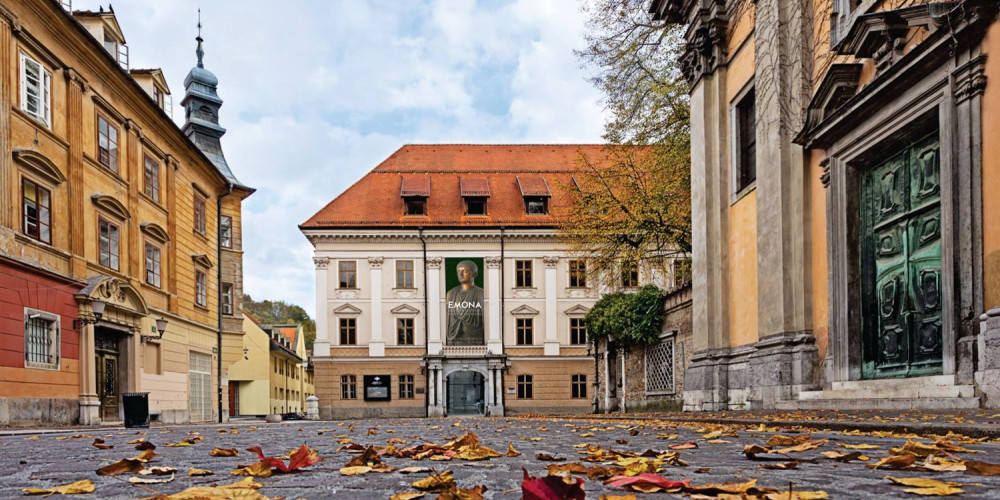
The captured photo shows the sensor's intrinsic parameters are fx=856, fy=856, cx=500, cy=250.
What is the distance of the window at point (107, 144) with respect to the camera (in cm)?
2095

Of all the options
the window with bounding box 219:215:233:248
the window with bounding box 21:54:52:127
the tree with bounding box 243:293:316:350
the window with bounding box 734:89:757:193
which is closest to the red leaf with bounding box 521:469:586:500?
the window with bounding box 734:89:757:193

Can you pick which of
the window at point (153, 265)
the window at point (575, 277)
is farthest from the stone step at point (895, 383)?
the window at point (575, 277)

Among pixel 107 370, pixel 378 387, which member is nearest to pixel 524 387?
pixel 378 387

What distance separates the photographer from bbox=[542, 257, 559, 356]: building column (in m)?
45.3

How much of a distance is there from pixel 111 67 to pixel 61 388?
7894mm

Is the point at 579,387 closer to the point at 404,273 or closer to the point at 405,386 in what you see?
the point at 405,386

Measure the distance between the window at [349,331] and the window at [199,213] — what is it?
15.5 m

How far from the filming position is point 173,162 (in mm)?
27031

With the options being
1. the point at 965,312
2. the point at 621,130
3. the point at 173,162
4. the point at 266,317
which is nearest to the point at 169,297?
the point at 173,162

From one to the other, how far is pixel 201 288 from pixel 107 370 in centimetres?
840

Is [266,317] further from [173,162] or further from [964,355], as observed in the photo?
[964,355]

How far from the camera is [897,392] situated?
31.4ft

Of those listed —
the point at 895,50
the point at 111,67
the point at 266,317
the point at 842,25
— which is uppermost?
the point at 111,67

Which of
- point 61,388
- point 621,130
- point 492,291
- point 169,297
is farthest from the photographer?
point 492,291
